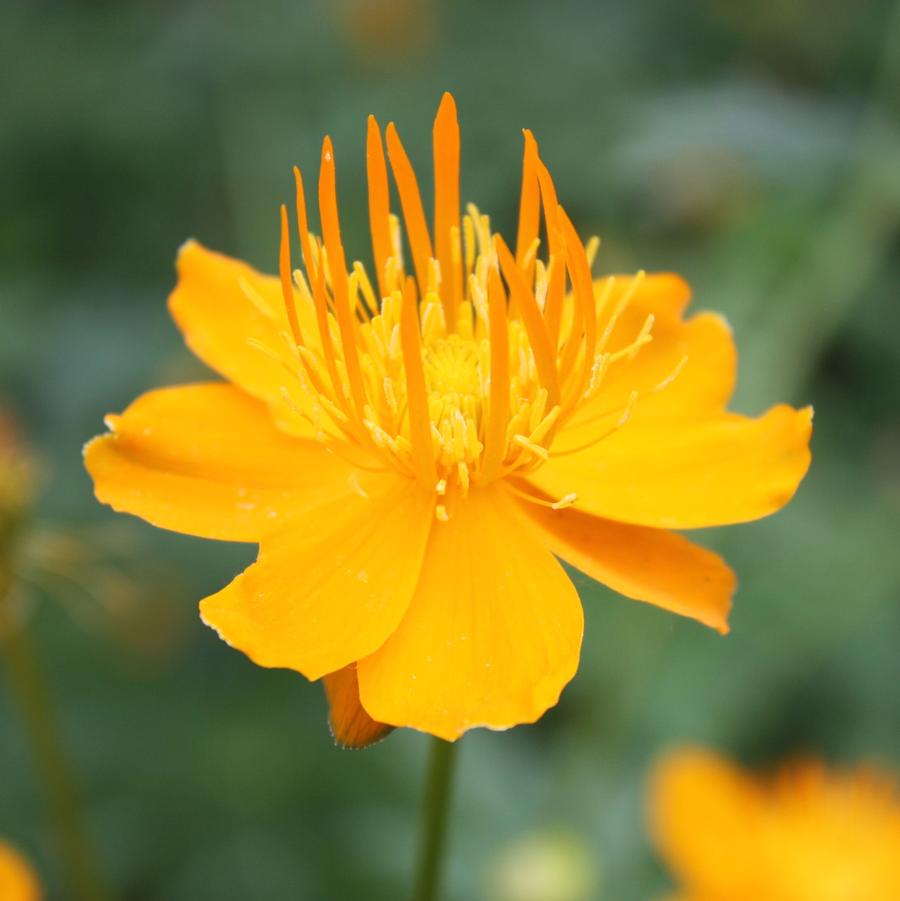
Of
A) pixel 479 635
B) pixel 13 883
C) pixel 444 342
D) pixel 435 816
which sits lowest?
pixel 13 883

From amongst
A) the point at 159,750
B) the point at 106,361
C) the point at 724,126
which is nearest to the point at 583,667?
the point at 159,750

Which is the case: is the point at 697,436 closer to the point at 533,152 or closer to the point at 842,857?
the point at 533,152

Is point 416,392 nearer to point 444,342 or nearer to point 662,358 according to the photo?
point 444,342

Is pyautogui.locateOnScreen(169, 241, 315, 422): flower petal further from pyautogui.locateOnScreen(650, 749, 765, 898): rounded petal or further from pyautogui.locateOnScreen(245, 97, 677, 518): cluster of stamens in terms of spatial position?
pyautogui.locateOnScreen(650, 749, 765, 898): rounded petal

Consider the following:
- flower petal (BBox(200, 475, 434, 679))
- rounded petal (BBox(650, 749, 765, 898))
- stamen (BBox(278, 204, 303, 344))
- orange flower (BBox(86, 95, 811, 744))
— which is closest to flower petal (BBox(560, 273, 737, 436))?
orange flower (BBox(86, 95, 811, 744))

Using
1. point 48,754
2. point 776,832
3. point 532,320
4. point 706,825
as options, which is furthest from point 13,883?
point 776,832

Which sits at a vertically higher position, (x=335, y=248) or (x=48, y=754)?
(x=335, y=248)
